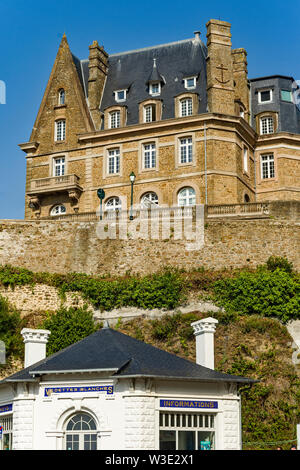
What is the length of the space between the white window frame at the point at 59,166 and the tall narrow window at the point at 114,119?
3537 mm

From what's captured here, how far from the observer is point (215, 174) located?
42281 millimetres

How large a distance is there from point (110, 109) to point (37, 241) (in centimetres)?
1221

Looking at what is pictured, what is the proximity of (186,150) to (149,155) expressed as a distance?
2.28 metres

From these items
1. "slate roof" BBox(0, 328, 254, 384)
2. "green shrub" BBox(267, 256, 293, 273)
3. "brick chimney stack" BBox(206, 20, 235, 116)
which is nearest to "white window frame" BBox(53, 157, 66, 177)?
"brick chimney stack" BBox(206, 20, 235, 116)

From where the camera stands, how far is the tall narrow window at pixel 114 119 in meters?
46.2

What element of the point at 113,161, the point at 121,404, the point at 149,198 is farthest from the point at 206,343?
the point at 113,161

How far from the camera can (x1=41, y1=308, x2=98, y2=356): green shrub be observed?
31312 mm

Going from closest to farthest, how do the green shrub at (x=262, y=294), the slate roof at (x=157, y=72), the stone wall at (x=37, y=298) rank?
the green shrub at (x=262, y=294), the stone wall at (x=37, y=298), the slate roof at (x=157, y=72)

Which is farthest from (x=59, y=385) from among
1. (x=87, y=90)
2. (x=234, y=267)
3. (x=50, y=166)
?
(x=87, y=90)

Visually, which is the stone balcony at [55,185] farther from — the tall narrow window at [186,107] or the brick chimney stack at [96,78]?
the tall narrow window at [186,107]

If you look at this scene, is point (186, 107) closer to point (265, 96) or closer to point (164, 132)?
point (164, 132)

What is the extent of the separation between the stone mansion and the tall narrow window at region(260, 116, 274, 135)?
6 cm

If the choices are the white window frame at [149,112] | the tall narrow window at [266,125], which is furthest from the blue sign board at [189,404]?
the tall narrow window at [266,125]

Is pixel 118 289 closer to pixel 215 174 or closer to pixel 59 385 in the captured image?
pixel 215 174
